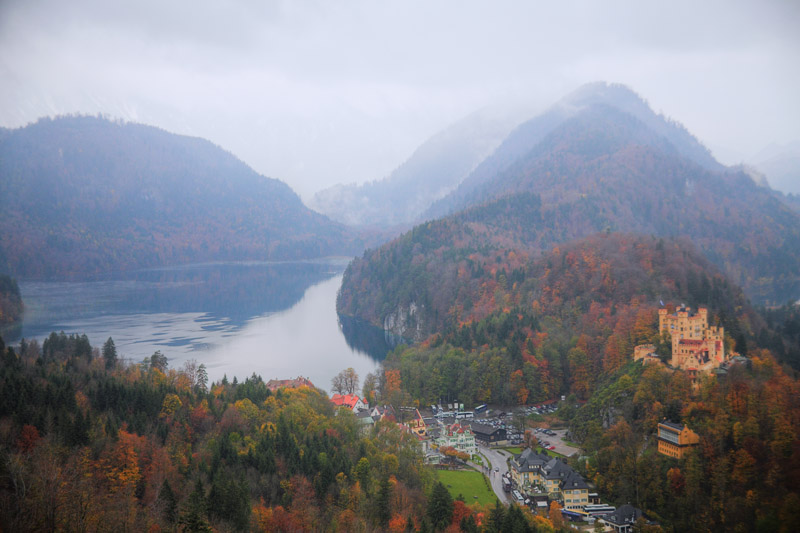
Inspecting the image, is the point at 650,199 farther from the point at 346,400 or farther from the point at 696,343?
the point at 346,400

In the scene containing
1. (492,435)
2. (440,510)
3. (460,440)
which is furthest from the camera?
(492,435)

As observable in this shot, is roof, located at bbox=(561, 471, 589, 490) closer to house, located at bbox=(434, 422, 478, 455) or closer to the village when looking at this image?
the village

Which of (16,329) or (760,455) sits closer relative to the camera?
(760,455)

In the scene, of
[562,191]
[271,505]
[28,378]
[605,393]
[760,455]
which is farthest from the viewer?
[562,191]

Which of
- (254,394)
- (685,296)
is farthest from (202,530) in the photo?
(685,296)

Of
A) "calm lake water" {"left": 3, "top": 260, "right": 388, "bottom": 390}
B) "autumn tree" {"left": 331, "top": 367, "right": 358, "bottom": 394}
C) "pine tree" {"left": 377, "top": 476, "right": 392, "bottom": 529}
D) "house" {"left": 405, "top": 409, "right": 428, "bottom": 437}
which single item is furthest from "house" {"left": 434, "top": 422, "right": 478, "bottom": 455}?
"calm lake water" {"left": 3, "top": 260, "right": 388, "bottom": 390}

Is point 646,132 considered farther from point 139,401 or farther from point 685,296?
point 139,401

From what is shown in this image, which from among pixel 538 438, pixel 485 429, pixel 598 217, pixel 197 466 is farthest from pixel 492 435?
pixel 598 217
